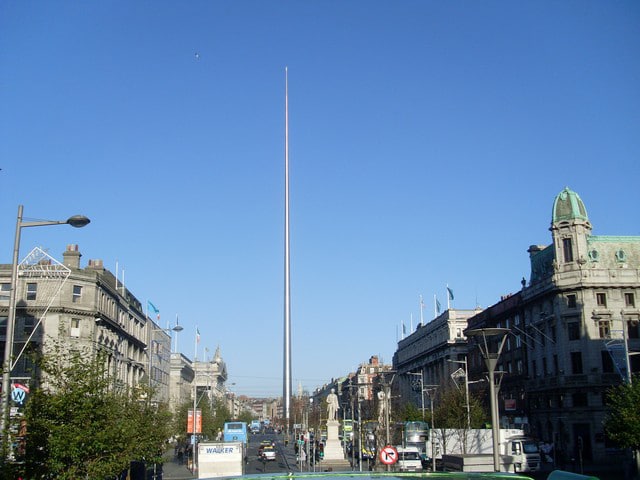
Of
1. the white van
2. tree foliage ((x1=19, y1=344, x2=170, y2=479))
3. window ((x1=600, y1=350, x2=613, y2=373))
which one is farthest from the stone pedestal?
tree foliage ((x1=19, y1=344, x2=170, y2=479))

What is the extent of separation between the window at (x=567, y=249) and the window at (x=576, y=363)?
35.1 feet

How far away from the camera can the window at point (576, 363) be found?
78312 mm

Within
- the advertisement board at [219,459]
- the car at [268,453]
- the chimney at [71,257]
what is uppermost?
the chimney at [71,257]

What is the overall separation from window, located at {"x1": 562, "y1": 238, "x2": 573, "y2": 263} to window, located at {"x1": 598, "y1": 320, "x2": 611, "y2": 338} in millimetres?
7868

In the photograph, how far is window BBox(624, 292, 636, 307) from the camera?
79.4m

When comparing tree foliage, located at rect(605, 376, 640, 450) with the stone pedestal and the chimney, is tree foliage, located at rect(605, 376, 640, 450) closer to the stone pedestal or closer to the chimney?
the stone pedestal

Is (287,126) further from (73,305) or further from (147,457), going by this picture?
(147,457)

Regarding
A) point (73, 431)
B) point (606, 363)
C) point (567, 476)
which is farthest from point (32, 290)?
point (567, 476)

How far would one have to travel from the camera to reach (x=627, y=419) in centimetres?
4266

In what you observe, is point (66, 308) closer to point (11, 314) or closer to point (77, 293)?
point (77, 293)

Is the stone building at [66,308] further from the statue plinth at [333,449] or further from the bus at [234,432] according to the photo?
the statue plinth at [333,449]

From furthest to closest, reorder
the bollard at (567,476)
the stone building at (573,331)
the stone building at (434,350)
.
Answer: the stone building at (434,350)
the stone building at (573,331)
the bollard at (567,476)

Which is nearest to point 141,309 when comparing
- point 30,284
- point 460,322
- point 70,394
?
point 30,284

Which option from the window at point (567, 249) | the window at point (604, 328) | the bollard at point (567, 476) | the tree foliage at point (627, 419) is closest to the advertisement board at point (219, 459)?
the tree foliage at point (627, 419)
